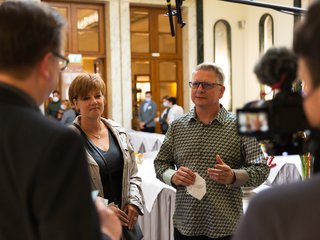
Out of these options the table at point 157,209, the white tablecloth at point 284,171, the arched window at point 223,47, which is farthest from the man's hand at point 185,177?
the arched window at point 223,47

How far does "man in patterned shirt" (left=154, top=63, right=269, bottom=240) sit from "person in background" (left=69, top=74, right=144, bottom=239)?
222mm

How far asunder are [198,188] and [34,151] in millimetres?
1342

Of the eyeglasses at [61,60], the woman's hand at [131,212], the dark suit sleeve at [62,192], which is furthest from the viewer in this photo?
the woman's hand at [131,212]

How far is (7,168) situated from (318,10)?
745mm

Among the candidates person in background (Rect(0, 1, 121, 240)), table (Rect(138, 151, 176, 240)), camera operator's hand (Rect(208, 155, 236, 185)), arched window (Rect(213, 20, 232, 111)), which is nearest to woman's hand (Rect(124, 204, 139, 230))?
camera operator's hand (Rect(208, 155, 236, 185))

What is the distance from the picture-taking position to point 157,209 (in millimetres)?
3727

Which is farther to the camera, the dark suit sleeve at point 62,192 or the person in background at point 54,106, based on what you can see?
the person in background at point 54,106

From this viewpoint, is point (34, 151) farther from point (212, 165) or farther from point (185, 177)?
point (212, 165)

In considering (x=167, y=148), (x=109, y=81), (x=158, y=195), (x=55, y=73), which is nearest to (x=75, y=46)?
(x=109, y=81)

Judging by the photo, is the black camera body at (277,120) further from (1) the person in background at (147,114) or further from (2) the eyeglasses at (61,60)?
(1) the person in background at (147,114)

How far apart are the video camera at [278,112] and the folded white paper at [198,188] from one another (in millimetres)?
1290

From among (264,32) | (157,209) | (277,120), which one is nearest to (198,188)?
(277,120)

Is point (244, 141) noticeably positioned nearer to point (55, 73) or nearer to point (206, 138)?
point (206, 138)

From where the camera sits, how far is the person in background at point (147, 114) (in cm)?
1118
